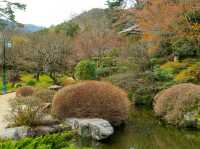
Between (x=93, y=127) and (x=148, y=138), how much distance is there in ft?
5.24

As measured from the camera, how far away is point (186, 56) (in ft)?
66.7

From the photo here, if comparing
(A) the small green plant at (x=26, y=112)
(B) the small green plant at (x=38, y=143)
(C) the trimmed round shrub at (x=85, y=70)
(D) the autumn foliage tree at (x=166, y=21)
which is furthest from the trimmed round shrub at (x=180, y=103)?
(C) the trimmed round shrub at (x=85, y=70)

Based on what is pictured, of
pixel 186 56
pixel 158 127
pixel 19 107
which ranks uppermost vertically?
pixel 186 56

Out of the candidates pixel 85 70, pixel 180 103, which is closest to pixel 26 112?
pixel 180 103

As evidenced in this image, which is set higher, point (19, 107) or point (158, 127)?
point (19, 107)

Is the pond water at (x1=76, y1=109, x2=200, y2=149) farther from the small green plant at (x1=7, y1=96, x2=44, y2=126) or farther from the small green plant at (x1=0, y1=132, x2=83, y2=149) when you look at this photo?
the small green plant at (x1=0, y1=132, x2=83, y2=149)

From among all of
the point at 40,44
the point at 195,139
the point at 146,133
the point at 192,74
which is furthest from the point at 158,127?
the point at 40,44

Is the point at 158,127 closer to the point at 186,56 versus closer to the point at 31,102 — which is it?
the point at 31,102

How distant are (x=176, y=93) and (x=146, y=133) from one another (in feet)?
7.56

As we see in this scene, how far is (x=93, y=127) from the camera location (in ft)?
32.6

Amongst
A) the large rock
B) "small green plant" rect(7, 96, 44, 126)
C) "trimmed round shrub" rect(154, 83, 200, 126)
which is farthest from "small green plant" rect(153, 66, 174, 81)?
"small green plant" rect(7, 96, 44, 126)

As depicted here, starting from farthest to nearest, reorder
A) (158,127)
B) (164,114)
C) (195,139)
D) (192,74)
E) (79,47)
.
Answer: (79,47) < (192,74) < (164,114) < (158,127) < (195,139)

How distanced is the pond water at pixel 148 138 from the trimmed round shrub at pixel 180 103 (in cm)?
40

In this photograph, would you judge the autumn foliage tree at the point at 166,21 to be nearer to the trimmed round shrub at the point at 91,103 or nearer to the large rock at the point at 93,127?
the trimmed round shrub at the point at 91,103
